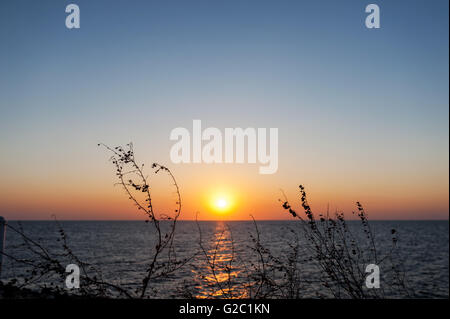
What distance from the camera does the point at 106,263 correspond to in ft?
120

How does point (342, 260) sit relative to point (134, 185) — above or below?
below

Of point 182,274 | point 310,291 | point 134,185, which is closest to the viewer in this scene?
point 134,185

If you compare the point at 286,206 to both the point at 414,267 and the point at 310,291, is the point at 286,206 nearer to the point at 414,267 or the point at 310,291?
the point at 310,291
